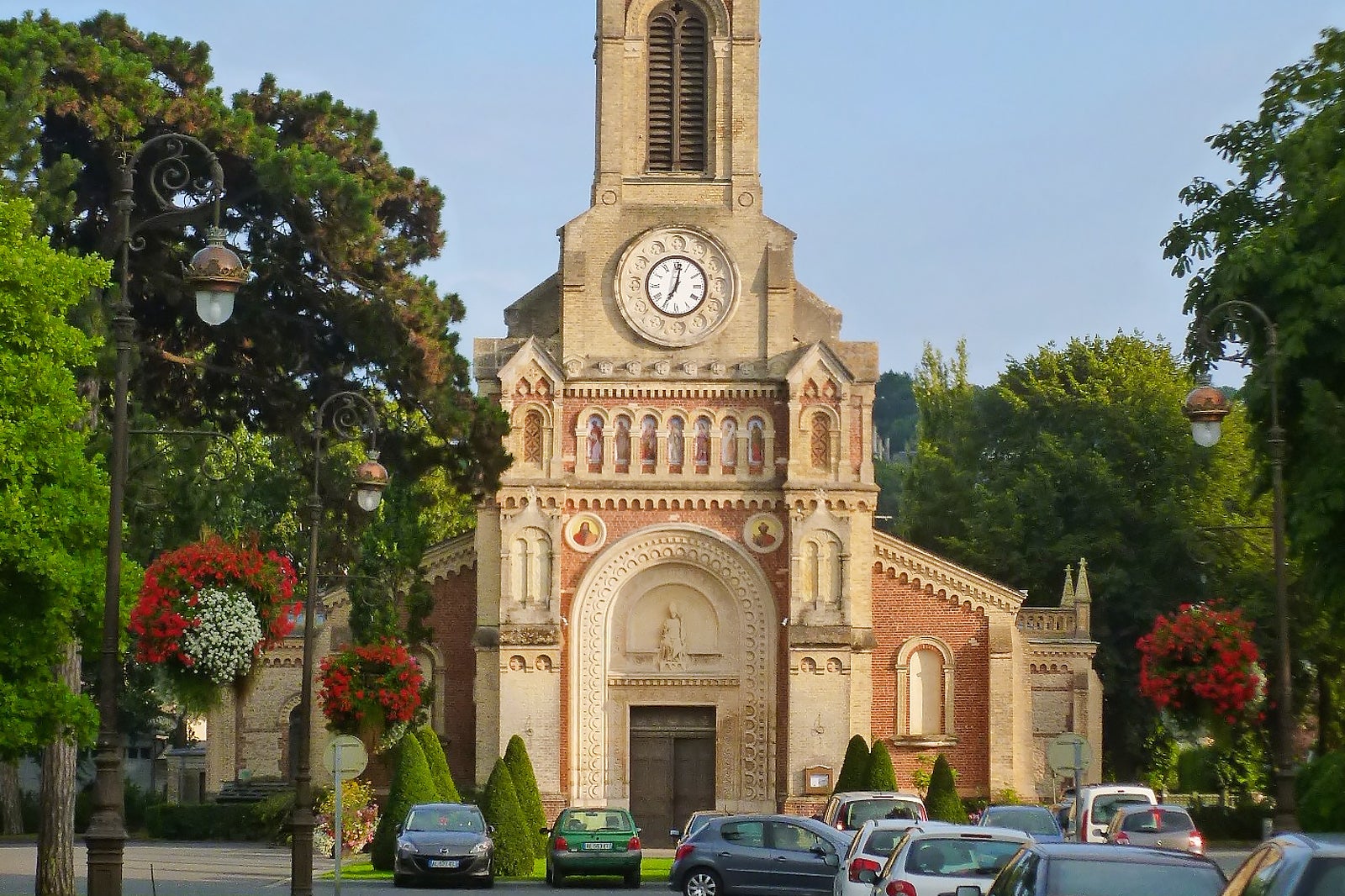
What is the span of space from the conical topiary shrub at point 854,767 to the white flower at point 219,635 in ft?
62.6

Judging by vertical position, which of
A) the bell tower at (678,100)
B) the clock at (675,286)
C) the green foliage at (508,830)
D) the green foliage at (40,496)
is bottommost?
the green foliage at (508,830)

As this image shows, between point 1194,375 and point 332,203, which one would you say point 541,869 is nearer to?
point 332,203

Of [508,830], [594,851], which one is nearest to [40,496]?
[594,851]

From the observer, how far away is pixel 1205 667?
34531 millimetres

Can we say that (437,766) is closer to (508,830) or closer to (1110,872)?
(508,830)

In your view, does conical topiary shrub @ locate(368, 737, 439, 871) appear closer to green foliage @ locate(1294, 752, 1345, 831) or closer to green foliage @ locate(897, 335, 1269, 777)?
green foliage @ locate(1294, 752, 1345, 831)

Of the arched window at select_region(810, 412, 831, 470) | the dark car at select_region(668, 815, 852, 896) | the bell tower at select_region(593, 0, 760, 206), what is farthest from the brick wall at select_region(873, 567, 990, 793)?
the dark car at select_region(668, 815, 852, 896)

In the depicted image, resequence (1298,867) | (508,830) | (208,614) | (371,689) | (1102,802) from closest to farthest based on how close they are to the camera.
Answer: (1298,867) < (208,614) < (1102,802) < (508,830) < (371,689)

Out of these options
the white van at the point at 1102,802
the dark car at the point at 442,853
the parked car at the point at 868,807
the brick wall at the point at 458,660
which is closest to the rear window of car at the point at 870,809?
the parked car at the point at 868,807

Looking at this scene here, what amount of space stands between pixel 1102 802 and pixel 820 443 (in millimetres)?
13899

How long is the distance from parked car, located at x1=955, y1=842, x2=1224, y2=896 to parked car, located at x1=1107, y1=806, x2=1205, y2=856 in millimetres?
18288

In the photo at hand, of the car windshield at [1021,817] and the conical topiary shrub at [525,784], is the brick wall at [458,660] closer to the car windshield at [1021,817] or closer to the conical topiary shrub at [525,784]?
the conical topiary shrub at [525,784]

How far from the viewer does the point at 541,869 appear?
141 feet

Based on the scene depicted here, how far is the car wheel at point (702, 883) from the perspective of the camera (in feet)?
101
